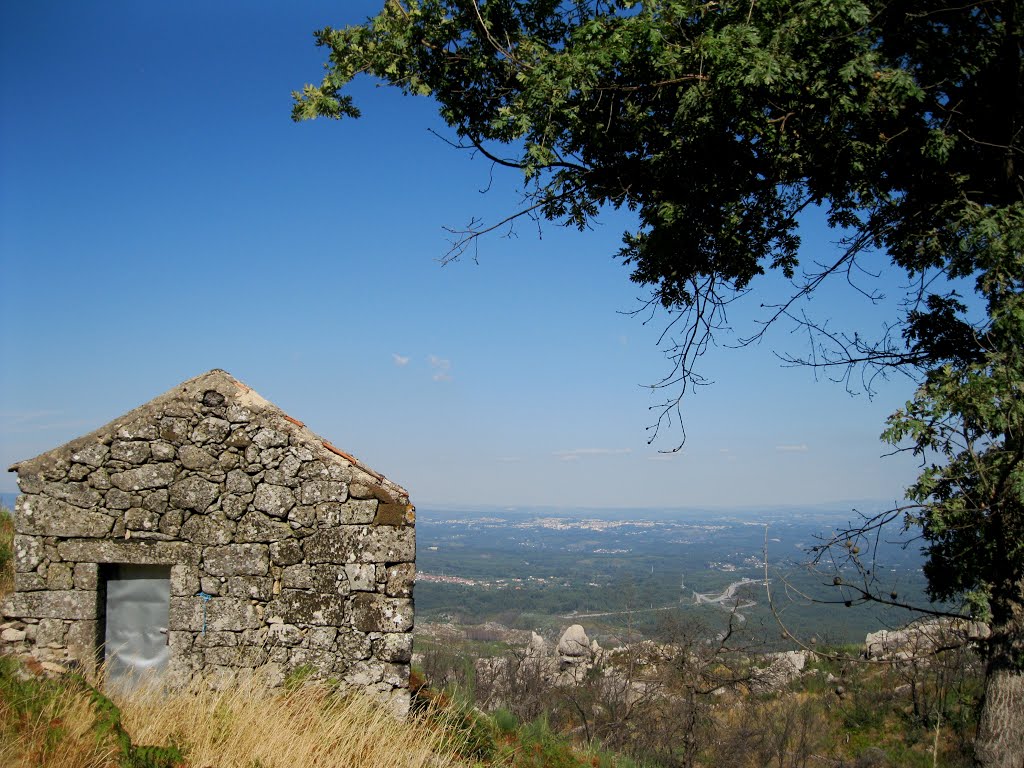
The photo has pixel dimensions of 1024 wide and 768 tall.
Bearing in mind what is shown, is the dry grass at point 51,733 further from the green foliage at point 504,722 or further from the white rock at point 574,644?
the white rock at point 574,644

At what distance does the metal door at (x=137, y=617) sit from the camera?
684 cm

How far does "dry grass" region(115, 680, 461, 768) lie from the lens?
5.29 m

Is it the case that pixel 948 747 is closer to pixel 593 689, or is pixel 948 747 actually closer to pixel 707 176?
pixel 593 689

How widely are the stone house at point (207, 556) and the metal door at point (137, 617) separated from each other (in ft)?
0.04

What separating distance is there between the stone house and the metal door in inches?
0.5

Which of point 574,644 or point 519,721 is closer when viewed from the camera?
point 519,721

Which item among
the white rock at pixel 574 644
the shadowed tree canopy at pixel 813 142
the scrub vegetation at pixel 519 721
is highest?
the shadowed tree canopy at pixel 813 142

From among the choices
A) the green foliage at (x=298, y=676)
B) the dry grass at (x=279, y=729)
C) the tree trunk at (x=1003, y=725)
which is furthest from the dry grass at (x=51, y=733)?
the tree trunk at (x=1003, y=725)

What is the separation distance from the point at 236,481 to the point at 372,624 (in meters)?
2.02

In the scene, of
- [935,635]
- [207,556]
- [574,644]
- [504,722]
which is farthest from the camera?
[574,644]

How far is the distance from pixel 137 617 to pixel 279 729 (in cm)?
233

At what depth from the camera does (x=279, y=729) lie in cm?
561

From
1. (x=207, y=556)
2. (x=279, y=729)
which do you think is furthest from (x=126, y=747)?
(x=207, y=556)

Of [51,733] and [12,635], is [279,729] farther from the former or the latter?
[12,635]
